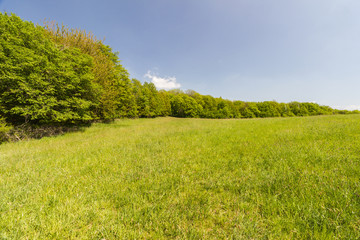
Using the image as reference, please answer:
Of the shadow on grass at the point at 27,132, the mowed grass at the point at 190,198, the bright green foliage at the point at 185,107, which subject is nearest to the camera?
the mowed grass at the point at 190,198

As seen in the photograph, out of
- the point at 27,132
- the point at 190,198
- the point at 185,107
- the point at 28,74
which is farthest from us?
the point at 185,107

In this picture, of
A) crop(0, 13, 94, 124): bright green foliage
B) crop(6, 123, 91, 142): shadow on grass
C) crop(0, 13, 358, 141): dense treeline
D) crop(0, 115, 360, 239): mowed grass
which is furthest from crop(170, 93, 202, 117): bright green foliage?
crop(0, 115, 360, 239): mowed grass

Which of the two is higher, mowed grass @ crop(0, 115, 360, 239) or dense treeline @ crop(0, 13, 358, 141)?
dense treeline @ crop(0, 13, 358, 141)

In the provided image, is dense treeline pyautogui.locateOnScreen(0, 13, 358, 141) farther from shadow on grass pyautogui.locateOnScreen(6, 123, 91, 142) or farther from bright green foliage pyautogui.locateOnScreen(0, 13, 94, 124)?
shadow on grass pyautogui.locateOnScreen(6, 123, 91, 142)

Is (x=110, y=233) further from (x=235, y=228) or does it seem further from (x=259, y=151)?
(x=259, y=151)

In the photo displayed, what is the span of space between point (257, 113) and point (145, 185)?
72.7 metres

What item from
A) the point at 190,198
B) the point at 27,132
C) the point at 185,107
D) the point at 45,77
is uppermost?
the point at 185,107

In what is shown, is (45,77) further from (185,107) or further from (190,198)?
(185,107)

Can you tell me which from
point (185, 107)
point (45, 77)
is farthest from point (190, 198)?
point (185, 107)

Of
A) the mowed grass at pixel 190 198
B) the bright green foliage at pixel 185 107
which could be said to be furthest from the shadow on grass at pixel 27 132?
the bright green foliage at pixel 185 107

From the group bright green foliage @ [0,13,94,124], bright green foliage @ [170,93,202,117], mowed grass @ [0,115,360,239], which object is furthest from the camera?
bright green foliage @ [170,93,202,117]

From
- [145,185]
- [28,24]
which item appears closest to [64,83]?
[28,24]

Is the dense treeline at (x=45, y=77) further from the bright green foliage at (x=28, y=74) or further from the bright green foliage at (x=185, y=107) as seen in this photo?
the bright green foliage at (x=185, y=107)

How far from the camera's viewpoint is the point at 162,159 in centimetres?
504
